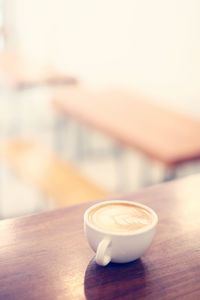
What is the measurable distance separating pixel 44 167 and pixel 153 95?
1.19 meters

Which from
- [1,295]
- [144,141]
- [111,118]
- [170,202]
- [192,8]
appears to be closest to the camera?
[1,295]

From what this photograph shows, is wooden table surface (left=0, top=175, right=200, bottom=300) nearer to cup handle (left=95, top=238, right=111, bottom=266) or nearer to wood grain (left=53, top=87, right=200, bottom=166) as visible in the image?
cup handle (left=95, top=238, right=111, bottom=266)

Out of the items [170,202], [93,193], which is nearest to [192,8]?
[93,193]

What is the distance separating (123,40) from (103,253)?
121 inches

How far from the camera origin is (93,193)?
2.20 meters

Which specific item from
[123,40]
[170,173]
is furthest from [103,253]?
[123,40]

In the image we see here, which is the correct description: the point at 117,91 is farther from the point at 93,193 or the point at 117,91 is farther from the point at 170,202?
the point at 170,202

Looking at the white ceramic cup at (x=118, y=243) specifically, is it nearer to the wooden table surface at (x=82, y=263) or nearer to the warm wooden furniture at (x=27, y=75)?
the wooden table surface at (x=82, y=263)

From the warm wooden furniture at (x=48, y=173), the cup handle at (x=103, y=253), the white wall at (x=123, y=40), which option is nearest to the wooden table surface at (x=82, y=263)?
the cup handle at (x=103, y=253)

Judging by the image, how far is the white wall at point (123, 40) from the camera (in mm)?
3094

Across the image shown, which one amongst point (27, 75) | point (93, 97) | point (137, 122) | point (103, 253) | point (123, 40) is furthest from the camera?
point (123, 40)

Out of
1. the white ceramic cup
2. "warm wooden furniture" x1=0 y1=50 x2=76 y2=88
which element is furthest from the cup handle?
"warm wooden furniture" x1=0 y1=50 x2=76 y2=88

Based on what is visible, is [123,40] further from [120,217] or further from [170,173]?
[120,217]

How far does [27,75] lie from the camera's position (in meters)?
3.36
